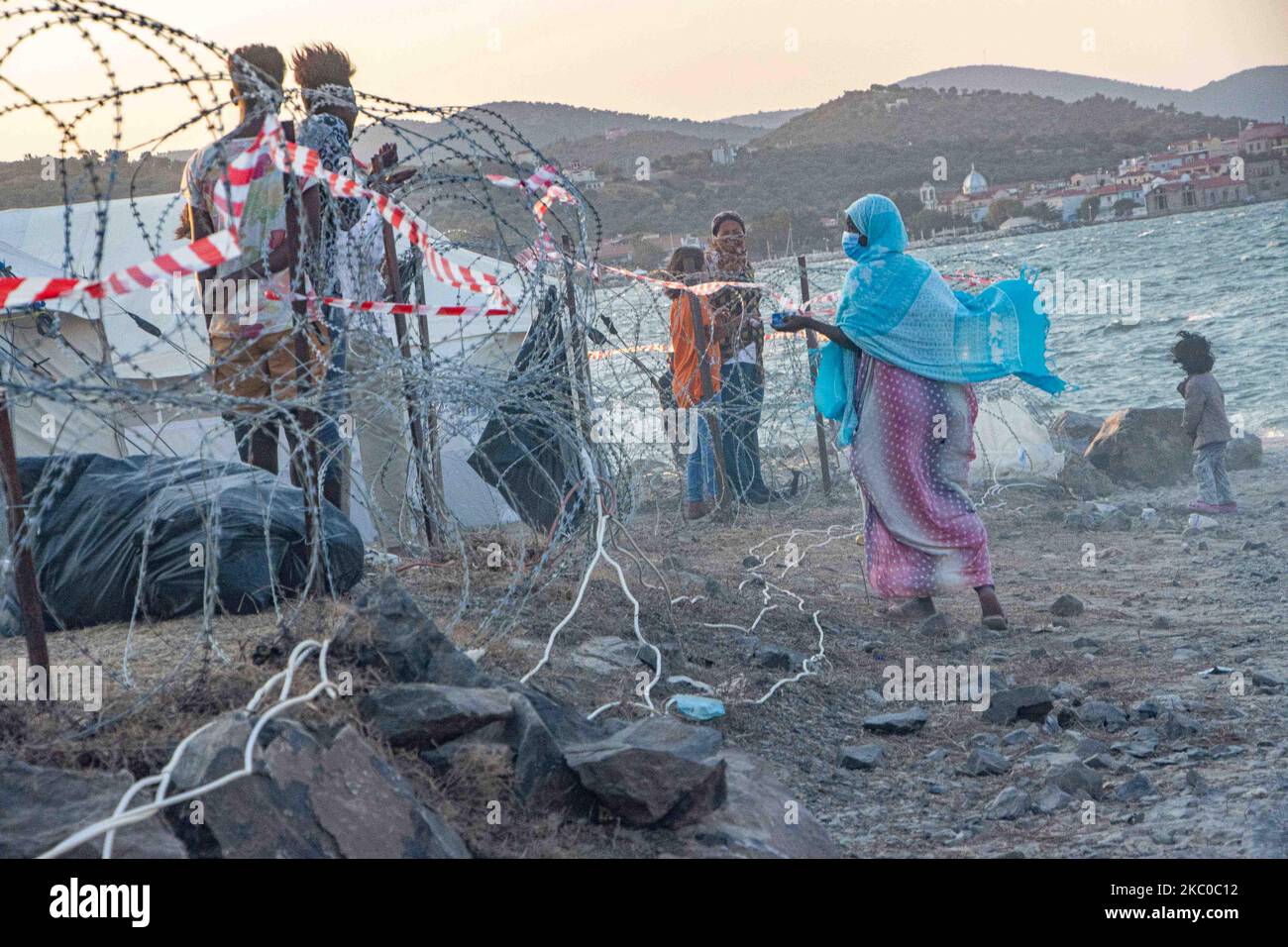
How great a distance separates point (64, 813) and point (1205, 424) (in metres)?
7.54

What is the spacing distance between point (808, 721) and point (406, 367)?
1802 millimetres

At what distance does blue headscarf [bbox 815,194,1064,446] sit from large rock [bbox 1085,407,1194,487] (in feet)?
14.6

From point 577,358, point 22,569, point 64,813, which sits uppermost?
point 577,358

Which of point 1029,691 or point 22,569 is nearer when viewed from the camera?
point 22,569

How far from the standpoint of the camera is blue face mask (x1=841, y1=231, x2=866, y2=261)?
608cm

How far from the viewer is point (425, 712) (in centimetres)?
320

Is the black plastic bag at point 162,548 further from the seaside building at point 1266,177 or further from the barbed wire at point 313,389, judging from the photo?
the seaside building at point 1266,177

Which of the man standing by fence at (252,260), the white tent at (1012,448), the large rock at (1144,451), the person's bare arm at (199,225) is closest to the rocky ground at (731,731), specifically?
the man standing by fence at (252,260)

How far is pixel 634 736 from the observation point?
3.31 metres

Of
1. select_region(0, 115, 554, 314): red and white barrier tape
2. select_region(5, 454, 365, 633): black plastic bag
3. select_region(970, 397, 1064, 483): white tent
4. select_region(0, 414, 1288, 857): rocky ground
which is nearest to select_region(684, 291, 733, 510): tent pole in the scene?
select_region(0, 414, 1288, 857): rocky ground

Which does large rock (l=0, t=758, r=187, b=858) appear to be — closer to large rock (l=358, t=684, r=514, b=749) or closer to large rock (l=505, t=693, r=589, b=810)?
large rock (l=358, t=684, r=514, b=749)

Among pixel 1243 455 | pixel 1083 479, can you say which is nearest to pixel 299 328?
pixel 1083 479

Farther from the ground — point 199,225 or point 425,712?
point 199,225

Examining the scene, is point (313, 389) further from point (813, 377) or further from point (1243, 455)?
point (1243, 455)
